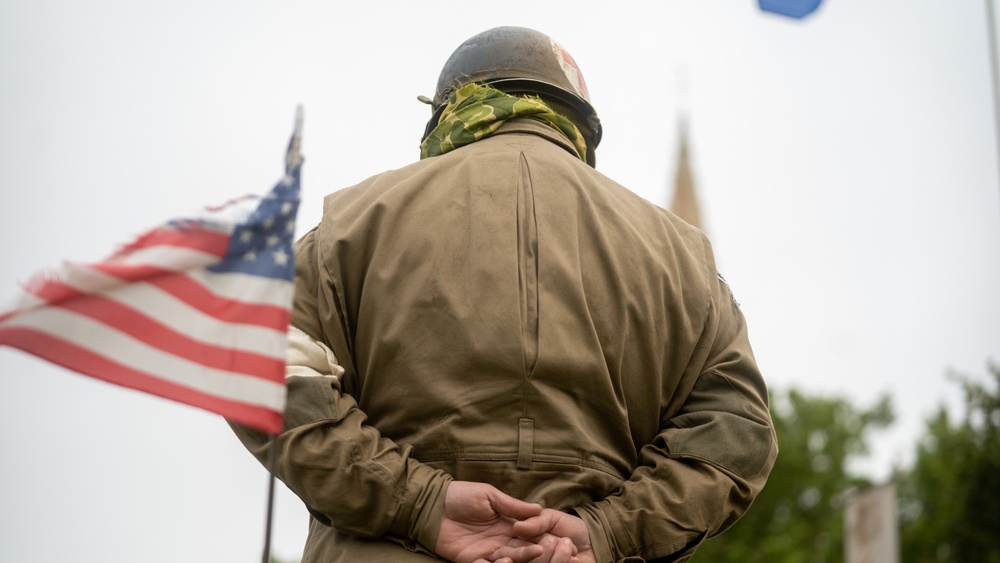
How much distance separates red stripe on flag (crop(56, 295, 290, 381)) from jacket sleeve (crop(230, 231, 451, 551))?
0.34 meters

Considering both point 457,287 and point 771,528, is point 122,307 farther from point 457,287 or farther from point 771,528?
point 771,528

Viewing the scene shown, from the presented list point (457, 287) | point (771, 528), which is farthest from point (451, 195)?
point (771, 528)

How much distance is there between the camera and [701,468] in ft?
11.4

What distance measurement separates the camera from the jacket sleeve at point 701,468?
3383mm

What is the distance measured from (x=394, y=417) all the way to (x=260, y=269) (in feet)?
1.85

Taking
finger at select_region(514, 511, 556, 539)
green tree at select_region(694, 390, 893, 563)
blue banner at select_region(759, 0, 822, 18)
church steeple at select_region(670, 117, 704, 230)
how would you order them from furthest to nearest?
1. church steeple at select_region(670, 117, 704, 230)
2. green tree at select_region(694, 390, 893, 563)
3. blue banner at select_region(759, 0, 822, 18)
4. finger at select_region(514, 511, 556, 539)

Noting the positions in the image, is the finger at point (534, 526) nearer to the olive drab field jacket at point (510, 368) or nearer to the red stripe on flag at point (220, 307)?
the olive drab field jacket at point (510, 368)

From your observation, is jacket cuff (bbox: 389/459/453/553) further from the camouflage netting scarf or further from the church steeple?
the church steeple

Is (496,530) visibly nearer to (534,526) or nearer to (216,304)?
(534,526)

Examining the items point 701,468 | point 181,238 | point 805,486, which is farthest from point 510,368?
point 805,486

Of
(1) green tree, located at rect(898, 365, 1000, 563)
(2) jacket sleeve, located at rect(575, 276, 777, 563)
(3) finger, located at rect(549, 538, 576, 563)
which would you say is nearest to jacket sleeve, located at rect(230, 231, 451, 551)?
(3) finger, located at rect(549, 538, 576, 563)

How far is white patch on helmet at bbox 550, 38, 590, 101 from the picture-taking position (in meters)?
4.10

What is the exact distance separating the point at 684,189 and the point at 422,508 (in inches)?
2832

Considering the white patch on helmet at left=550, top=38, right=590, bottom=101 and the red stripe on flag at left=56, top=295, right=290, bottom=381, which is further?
the white patch on helmet at left=550, top=38, right=590, bottom=101
